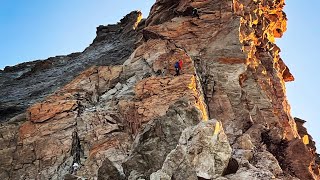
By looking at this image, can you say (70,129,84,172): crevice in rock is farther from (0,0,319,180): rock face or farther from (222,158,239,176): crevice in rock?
(222,158,239,176): crevice in rock

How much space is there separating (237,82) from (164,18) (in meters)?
19.4

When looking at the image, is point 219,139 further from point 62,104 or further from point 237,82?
point 62,104

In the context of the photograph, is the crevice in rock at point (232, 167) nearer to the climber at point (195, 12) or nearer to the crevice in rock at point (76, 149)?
the crevice in rock at point (76, 149)

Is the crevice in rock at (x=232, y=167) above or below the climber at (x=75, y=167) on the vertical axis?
above

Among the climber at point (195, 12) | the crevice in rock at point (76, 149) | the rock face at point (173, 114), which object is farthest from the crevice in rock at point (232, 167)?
the climber at point (195, 12)

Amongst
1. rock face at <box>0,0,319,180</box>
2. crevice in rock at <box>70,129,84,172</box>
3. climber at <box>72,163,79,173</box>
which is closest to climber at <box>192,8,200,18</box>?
rock face at <box>0,0,319,180</box>

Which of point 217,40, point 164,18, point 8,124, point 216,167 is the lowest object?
point 216,167

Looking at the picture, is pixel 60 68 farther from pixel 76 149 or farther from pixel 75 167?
pixel 75 167

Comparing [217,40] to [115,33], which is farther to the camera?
[115,33]

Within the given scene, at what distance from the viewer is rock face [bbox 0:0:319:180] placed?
27.9 m

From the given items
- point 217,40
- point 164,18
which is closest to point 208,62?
point 217,40

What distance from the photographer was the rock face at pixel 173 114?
27.9 metres

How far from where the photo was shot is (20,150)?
39.4 meters

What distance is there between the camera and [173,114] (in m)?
31.0
